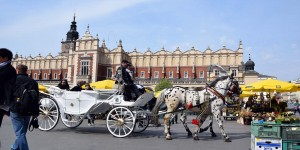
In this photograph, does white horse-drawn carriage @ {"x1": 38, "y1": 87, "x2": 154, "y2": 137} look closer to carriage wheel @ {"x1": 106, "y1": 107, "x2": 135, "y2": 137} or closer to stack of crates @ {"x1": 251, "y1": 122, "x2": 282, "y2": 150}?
carriage wheel @ {"x1": 106, "y1": 107, "x2": 135, "y2": 137}

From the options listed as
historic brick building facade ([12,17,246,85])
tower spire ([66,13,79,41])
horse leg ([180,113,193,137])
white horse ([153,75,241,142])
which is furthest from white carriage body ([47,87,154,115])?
tower spire ([66,13,79,41])

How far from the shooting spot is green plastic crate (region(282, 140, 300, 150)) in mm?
4930

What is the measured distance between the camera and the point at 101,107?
793 cm

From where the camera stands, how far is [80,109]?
7.99m

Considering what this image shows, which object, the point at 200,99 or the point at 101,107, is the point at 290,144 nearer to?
the point at 200,99

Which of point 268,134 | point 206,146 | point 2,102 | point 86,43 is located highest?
point 86,43

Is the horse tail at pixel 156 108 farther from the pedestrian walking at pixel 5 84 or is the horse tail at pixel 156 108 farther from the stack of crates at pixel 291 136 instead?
the pedestrian walking at pixel 5 84

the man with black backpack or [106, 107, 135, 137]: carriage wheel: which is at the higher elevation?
the man with black backpack

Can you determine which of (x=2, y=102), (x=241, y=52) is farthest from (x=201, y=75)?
(x=2, y=102)

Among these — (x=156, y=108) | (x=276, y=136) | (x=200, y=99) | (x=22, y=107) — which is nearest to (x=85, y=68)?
(x=156, y=108)

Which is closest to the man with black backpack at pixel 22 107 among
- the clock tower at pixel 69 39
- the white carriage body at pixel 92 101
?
the white carriage body at pixel 92 101

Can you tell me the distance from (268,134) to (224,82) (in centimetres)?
284

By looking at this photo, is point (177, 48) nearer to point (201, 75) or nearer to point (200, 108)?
point (201, 75)

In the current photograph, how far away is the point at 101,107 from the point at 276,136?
473 centimetres
